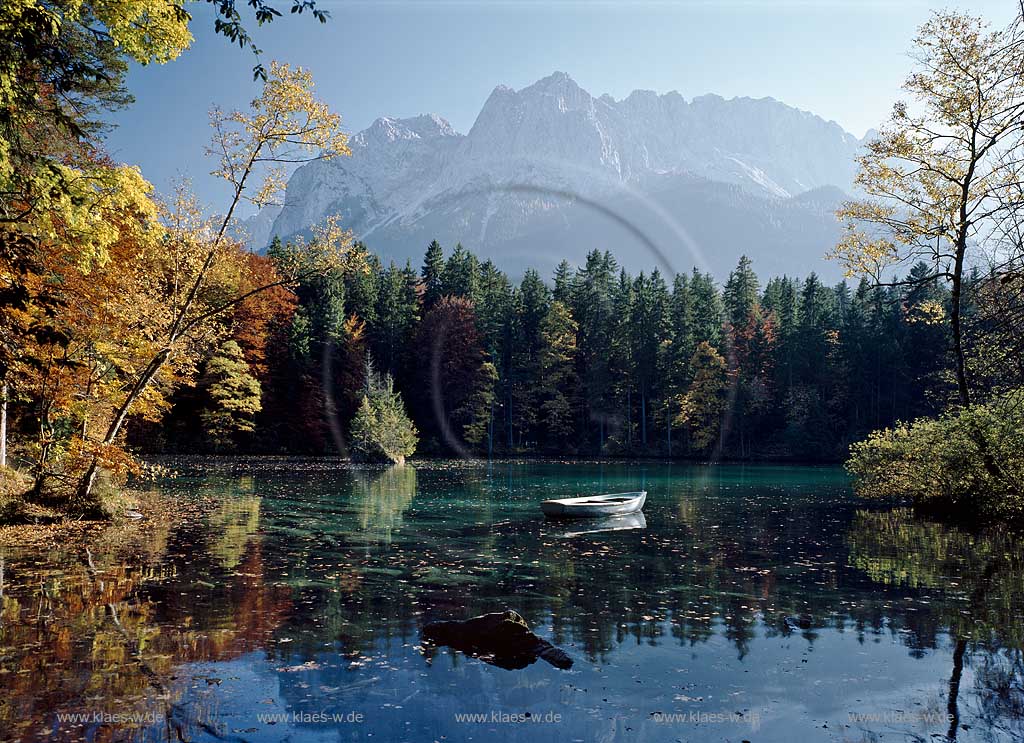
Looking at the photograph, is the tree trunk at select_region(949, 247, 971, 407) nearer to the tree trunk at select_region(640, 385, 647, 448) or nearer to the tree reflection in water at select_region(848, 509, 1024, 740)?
the tree reflection in water at select_region(848, 509, 1024, 740)

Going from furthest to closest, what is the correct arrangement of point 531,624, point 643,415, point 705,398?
point 643,415 < point 705,398 < point 531,624

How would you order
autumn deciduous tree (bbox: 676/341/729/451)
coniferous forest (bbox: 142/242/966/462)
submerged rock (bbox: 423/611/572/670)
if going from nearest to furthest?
submerged rock (bbox: 423/611/572/670), coniferous forest (bbox: 142/242/966/462), autumn deciduous tree (bbox: 676/341/729/451)

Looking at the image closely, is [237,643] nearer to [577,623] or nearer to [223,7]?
[577,623]

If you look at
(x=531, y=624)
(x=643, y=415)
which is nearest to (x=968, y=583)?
(x=531, y=624)

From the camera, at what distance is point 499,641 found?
29.9 ft

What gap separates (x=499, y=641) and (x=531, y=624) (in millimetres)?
1522

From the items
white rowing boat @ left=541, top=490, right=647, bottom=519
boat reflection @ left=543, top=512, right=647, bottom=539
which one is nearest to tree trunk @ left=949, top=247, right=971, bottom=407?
boat reflection @ left=543, top=512, right=647, bottom=539

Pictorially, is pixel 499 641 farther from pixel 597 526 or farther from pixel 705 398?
pixel 705 398

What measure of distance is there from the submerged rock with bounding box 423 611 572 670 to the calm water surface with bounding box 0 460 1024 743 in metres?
0.22

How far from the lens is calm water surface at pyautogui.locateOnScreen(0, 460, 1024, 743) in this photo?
705cm

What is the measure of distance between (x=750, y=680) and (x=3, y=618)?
10002mm

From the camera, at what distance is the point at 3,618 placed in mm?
9656

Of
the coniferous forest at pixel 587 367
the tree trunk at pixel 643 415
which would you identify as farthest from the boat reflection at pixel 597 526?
the tree trunk at pixel 643 415

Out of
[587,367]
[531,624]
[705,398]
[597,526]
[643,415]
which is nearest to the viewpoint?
[531,624]
